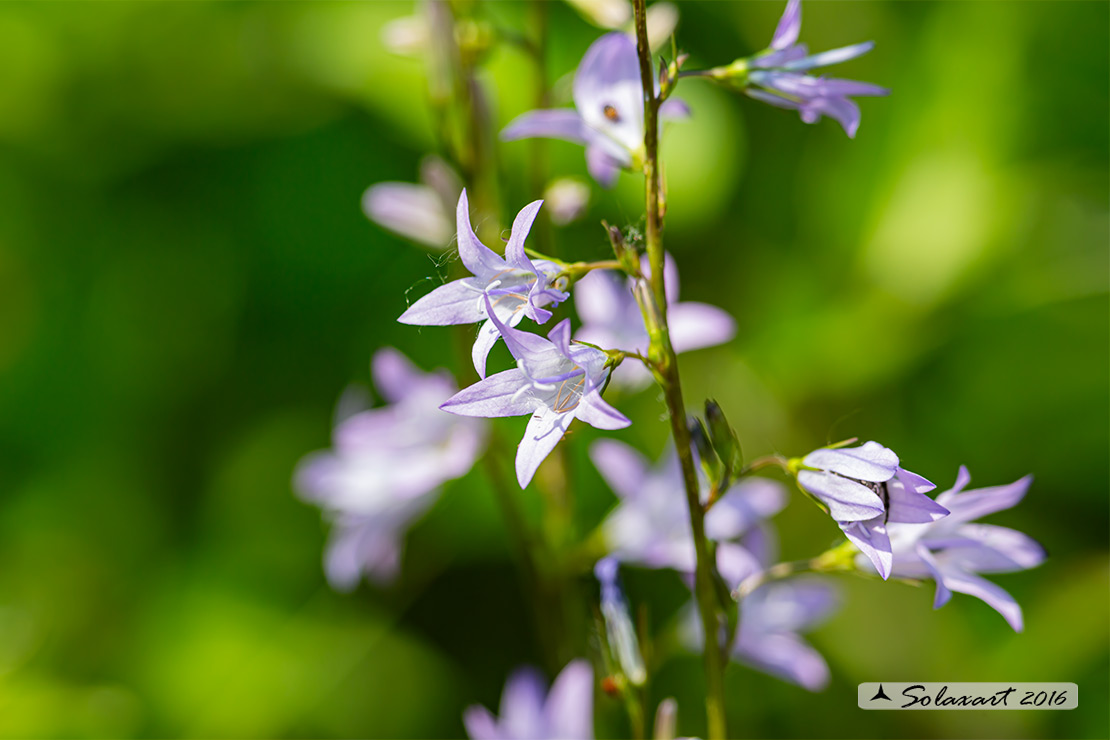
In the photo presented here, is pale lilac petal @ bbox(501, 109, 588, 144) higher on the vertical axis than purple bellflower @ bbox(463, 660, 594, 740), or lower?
higher

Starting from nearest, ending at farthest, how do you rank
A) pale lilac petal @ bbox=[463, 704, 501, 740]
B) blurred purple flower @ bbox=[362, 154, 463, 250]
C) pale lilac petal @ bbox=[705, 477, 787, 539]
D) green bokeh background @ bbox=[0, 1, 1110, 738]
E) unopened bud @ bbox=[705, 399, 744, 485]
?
unopened bud @ bbox=[705, 399, 744, 485] → pale lilac petal @ bbox=[463, 704, 501, 740] → pale lilac petal @ bbox=[705, 477, 787, 539] → blurred purple flower @ bbox=[362, 154, 463, 250] → green bokeh background @ bbox=[0, 1, 1110, 738]

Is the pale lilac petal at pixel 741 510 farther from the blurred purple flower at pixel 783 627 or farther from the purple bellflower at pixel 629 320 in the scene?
the purple bellflower at pixel 629 320

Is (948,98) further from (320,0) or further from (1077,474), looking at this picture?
(320,0)

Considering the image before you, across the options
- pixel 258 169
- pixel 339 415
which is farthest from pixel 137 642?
pixel 258 169

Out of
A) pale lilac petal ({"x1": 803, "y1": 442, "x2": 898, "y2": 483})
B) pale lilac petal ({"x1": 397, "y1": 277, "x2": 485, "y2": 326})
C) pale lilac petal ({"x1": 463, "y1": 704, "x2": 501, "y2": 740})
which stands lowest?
pale lilac petal ({"x1": 463, "y1": 704, "x2": 501, "y2": 740})

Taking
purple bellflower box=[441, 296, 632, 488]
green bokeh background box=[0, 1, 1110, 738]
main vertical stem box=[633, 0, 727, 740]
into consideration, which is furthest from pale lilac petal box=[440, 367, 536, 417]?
green bokeh background box=[0, 1, 1110, 738]

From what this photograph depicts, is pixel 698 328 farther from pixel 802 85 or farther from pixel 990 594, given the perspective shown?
pixel 990 594

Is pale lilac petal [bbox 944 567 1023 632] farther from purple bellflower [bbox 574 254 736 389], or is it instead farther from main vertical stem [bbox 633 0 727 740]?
purple bellflower [bbox 574 254 736 389]

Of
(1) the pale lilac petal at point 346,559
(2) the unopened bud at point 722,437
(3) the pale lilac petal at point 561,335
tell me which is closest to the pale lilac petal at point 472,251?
(3) the pale lilac petal at point 561,335
